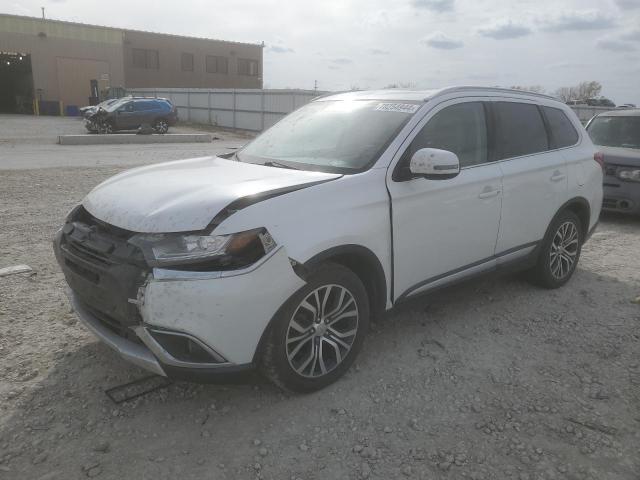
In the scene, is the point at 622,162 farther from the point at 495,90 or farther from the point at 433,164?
the point at 433,164

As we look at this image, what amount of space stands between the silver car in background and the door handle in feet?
14.1

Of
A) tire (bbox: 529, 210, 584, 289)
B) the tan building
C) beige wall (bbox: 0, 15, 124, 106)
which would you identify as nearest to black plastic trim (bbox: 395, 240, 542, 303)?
tire (bbox: 529, 210, 584, 289)

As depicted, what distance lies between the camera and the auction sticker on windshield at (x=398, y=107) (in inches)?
145

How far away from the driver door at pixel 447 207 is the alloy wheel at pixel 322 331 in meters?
0.44

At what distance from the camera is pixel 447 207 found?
3.69m

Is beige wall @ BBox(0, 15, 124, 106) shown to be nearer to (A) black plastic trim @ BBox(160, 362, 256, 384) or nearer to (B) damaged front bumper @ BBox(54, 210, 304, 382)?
(B) damaged front bumper @ BBox(54, 210, 304, 382)

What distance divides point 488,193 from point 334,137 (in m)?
1.25

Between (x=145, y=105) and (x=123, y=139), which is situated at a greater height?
(x=145, y=105)

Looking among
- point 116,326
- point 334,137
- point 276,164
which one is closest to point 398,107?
point 334,137

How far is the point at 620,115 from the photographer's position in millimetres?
8875

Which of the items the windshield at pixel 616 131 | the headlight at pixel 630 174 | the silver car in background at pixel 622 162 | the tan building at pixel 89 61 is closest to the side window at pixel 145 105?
the tan building at pixel 89 61

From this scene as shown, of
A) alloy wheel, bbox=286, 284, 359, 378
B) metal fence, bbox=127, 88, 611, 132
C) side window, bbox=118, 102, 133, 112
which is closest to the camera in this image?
alloy wheel, bbox=286, 284, 359, 378

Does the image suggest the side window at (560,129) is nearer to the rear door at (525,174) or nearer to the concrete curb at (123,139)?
the rear door at (525,174)

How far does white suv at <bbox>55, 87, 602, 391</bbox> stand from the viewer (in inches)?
105
